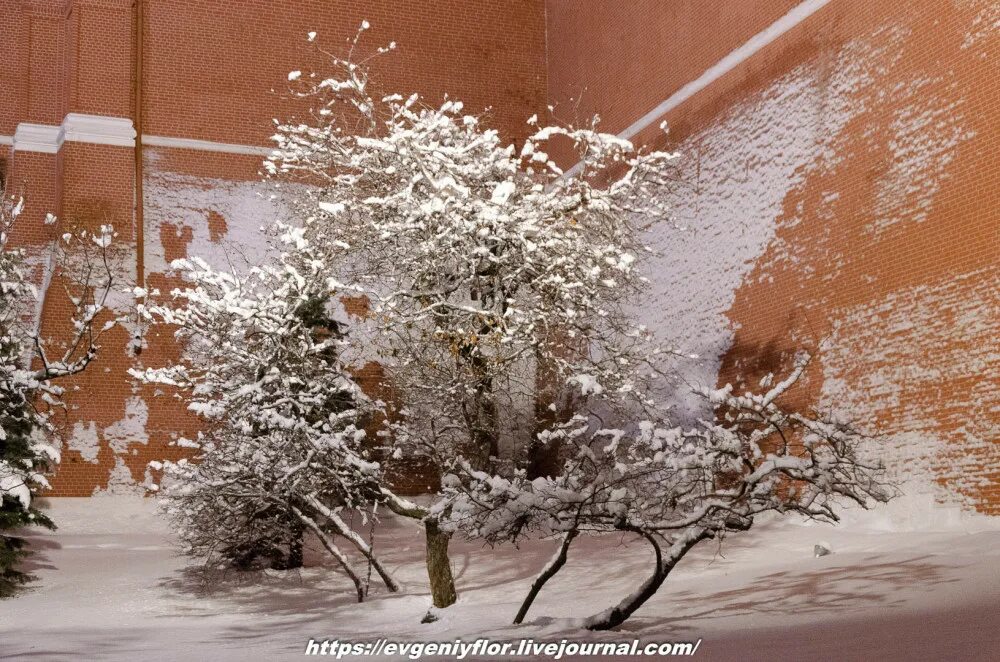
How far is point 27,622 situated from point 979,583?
28.9ft

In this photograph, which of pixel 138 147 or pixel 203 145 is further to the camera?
pixel 203 145

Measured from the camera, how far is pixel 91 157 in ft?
63.4

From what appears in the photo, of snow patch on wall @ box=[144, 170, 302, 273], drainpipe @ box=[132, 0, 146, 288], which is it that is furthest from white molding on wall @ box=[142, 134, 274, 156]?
snow patch on wall @ box=[144, 170, 302, 273]

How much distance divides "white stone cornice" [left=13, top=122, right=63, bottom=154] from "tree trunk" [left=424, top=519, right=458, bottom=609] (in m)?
11.7

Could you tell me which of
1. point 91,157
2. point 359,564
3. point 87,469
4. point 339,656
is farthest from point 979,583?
point 91,157

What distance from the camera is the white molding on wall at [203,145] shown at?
19859 millimetres

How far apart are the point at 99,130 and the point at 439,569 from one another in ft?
35.4

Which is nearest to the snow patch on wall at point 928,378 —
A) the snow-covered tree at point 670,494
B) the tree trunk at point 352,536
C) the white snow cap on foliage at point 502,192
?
the snow-covered tree at point 670,494

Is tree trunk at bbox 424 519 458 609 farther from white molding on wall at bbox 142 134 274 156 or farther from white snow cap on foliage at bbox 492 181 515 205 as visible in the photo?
white molding on wall at bbox 142 134 274 156

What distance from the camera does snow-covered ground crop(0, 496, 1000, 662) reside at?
25.3ft

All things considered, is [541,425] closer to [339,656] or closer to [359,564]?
[359,564]

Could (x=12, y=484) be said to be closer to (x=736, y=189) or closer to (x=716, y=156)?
(x=736, y=189)

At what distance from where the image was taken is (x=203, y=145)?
20.2m

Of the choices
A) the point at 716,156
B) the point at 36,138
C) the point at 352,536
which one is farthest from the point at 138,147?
the point at 352,536
